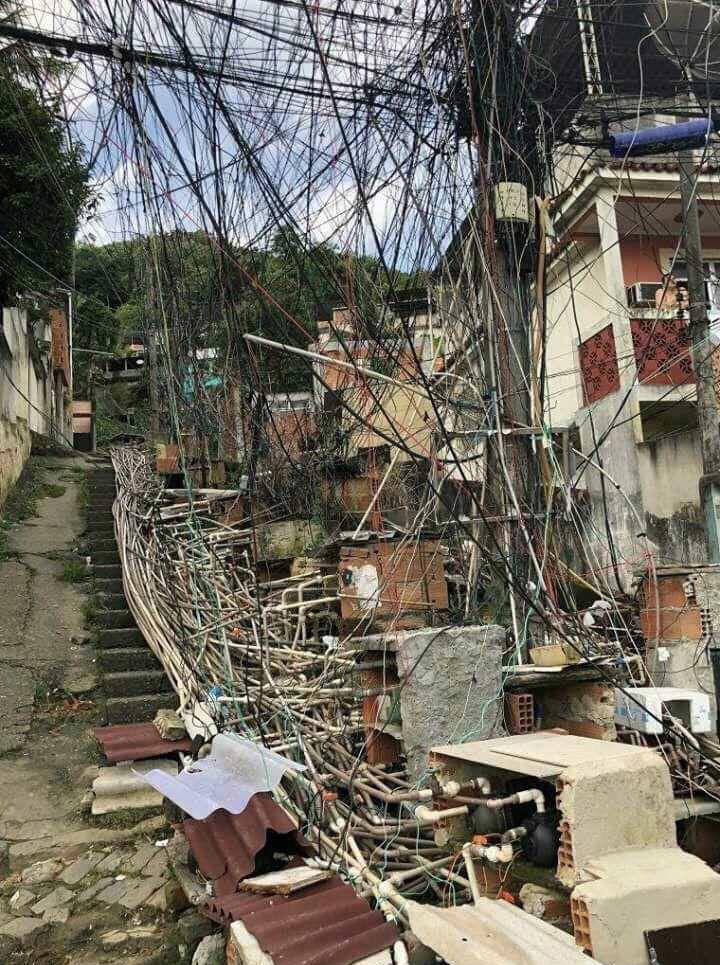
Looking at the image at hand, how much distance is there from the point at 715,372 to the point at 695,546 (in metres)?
2.38

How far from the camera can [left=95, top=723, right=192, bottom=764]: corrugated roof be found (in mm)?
4336

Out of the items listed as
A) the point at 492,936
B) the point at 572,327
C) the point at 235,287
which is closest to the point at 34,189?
the point at 235,287

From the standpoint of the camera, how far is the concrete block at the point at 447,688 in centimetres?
345

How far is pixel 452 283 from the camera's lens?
462cm

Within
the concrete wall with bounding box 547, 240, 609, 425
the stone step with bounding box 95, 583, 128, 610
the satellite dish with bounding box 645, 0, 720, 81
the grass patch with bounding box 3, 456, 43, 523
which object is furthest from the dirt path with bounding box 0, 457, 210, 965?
the concrete wall with bounding box 547, 240, 609, 425

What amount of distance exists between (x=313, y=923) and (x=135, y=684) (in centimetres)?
326

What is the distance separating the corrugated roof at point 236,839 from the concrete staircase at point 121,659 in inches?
75.0

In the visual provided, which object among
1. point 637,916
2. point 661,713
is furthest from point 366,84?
point 637,916

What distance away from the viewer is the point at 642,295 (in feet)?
32.8

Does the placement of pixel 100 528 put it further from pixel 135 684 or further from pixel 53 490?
pixel 135 684

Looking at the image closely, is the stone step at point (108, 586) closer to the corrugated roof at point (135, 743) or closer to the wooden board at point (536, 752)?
the corrugated roof at point (135, 743)

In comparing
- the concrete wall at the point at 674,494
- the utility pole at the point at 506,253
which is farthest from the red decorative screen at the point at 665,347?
the utility pole at the point at 506,253

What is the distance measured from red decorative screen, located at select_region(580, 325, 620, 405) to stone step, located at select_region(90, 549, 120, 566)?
655cm

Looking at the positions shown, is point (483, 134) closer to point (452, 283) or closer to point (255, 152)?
point (452, 283)
